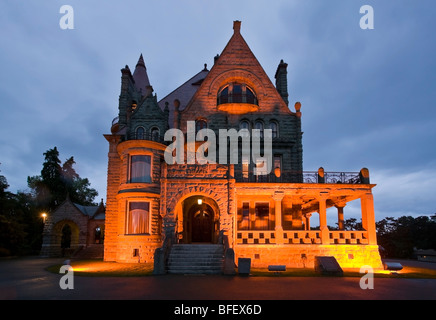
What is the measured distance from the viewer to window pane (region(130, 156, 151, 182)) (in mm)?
25984

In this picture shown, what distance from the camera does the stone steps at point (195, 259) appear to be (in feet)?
57.6

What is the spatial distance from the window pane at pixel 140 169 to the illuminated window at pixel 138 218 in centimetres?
194

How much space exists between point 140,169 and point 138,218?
3.79 meters

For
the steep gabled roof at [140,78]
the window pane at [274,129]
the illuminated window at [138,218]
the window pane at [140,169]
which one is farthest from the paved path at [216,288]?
the steep gabled roof at [140,78]

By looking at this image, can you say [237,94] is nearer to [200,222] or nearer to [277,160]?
[277,160]

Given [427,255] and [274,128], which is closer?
[274,128]

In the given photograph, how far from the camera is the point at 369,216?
22828mm

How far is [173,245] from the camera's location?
20.0m

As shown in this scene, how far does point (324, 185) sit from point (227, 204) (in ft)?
23.9

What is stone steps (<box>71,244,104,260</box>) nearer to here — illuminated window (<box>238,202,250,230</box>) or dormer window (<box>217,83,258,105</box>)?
illuminated window (<box>238,202,250,230</box>)

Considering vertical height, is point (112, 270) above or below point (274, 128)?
below

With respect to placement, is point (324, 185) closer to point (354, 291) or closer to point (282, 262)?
point (282, 262)

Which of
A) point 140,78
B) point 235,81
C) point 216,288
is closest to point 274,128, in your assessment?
point 235,81

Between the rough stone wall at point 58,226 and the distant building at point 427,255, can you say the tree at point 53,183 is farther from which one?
the distant building at point 427,255
